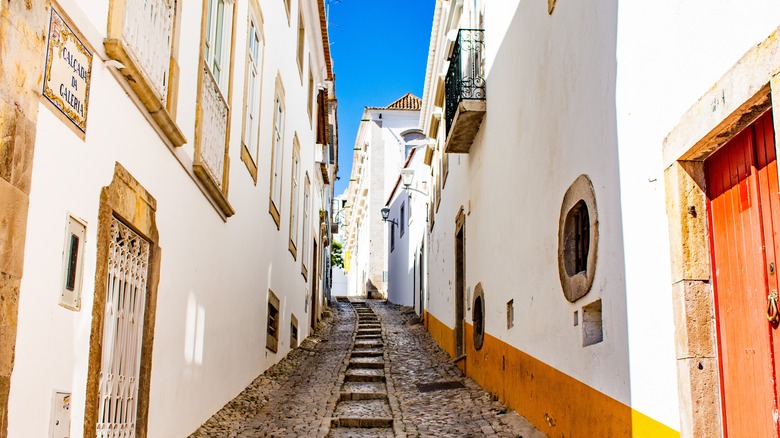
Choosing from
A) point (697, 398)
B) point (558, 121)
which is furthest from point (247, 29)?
point (697, 398)

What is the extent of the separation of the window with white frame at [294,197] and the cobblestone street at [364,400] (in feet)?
6.59

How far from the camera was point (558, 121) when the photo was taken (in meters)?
6.33

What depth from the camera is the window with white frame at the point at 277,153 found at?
1132cm

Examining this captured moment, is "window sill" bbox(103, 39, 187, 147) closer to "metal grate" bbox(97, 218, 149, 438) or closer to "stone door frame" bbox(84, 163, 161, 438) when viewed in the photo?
"stone door frame" bbox(84, 163, 161, 438)

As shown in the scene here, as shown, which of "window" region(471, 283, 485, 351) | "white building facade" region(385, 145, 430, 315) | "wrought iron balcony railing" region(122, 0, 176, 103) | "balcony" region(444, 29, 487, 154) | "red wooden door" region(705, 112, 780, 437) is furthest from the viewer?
"white building facade" region(385, 145, 430, 315)

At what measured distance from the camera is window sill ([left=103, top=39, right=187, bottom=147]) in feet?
13.9

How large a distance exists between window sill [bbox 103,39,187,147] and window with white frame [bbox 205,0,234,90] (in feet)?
4.32

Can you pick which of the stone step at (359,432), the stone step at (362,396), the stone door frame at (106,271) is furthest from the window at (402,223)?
the stone door frame at (106,271)

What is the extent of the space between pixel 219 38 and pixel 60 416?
4.66 meters

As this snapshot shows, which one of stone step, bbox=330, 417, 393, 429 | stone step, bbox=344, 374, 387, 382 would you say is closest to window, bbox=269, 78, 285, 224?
stone step, bbox=344, 374, 387, 382

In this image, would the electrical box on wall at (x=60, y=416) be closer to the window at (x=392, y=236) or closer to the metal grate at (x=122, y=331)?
the metal grate at (x=122, y=331)

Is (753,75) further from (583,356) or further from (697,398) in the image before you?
(583,356)

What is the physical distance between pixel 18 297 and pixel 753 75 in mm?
3245

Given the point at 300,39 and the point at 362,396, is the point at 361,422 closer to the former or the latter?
the point at 362,396
